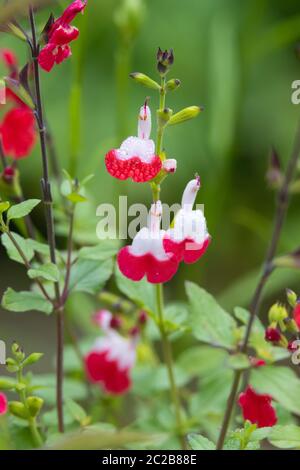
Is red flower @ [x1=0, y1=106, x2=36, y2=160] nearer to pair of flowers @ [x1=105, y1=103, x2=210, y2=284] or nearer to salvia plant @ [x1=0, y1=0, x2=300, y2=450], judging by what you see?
salvia plant @ [x1=0, y1=0, x2=300, y2=450]

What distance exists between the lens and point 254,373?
851mm

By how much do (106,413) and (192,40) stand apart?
3.55 ft

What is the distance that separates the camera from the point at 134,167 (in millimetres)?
639

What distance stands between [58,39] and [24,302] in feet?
0.81

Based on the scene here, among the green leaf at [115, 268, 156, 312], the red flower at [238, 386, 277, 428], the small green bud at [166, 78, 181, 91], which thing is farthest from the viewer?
the green leaf at [115, 268, 156, 312]

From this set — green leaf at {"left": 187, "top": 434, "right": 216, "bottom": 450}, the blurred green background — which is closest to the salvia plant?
green leaf at {"left": 187, "top": 434, "right": 216, "bottom": 450}

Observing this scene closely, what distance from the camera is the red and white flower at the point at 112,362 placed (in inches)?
38.9

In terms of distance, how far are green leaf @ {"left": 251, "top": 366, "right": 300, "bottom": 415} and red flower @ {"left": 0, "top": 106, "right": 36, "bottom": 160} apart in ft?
1.16

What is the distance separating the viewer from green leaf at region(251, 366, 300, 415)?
2.67 ft

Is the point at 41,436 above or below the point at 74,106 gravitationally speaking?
below

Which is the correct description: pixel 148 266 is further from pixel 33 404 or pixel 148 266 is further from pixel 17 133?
pixel 17 133

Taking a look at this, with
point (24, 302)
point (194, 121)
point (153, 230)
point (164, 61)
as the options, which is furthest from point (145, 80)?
point (194, 121)
